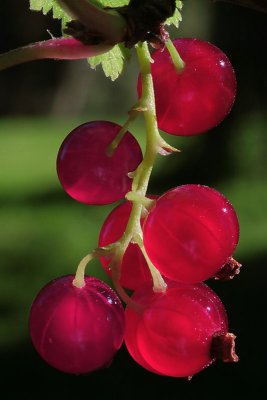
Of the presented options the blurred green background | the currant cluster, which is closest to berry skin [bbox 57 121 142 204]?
the currant cluster

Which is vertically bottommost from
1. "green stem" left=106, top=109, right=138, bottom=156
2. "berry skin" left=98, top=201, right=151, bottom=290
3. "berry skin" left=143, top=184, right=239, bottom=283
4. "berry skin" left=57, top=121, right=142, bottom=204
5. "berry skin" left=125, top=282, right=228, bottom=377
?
"berry skin" left=125, top=282, right=228, bottom=377

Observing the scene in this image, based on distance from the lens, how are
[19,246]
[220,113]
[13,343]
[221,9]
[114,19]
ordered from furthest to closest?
[221,9] → [19,246] → [13,343] → [220,113] → [114,19]

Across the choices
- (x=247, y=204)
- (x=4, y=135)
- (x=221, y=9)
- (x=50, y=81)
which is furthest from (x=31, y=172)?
(x=221, y=9)

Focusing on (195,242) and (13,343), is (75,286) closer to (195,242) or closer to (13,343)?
(195,242)

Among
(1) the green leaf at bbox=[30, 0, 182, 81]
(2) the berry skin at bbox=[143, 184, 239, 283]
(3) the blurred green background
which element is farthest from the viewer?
(3) the blurred green background

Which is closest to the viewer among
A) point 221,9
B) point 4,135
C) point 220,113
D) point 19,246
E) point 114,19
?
point 114,19

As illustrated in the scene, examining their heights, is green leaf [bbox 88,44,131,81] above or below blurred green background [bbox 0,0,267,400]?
above

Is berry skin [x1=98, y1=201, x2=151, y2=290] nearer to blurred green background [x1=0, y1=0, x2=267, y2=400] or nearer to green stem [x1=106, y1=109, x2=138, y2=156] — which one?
green stem [x1=106, y1=109, x2=138, y2=156]
